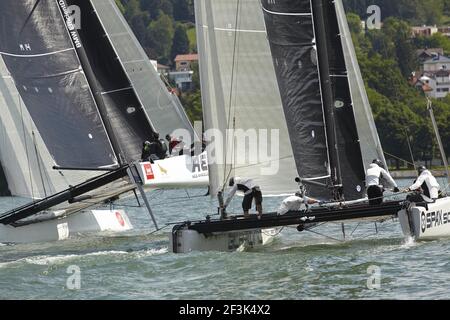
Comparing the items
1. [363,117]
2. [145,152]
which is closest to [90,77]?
[145,152]

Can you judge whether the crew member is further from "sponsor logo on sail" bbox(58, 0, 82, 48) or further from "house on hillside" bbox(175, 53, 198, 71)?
"house on hillside" bbox(175, 53, 198, 71)

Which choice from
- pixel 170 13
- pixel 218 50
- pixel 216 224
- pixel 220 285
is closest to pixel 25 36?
pixel 218 50

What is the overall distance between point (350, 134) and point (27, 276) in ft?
18.0

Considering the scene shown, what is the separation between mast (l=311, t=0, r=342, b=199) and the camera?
67.4 feet

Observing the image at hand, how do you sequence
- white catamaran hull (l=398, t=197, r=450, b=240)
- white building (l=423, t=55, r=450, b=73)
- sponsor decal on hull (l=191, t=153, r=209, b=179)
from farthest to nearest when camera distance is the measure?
white building (l=423, t=55, r=450, b=73)
sponsor decal on hull (l=191, t=153, r=209, b=179)
white catamaran hull (l=398, t=197, r=450, b=240)

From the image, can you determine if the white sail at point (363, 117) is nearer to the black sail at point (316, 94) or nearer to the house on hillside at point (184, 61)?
the black sail at point (316, 94)

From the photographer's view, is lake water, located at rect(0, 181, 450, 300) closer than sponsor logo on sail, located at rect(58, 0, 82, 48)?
Yes

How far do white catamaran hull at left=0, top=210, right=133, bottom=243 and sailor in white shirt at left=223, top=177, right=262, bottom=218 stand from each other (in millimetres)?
6397

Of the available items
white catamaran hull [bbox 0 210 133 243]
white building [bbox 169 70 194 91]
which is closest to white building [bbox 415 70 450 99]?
white building [bbox 169 70 194 91]

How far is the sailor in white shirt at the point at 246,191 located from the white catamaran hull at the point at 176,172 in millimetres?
2445

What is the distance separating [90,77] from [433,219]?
7.30 metres
